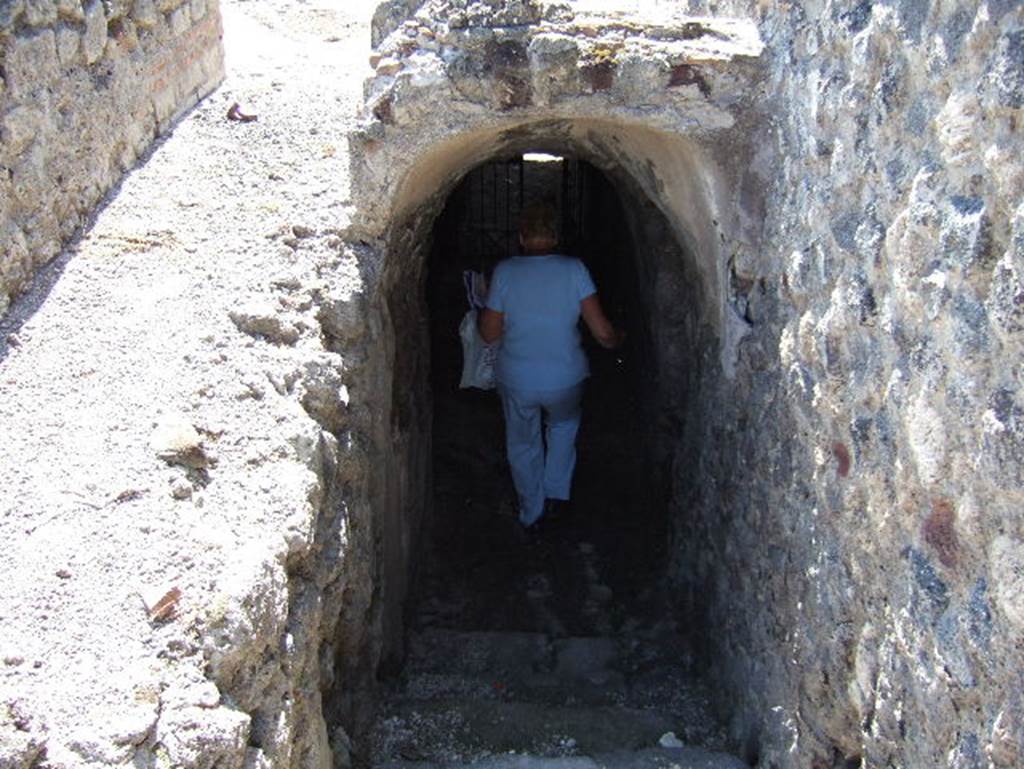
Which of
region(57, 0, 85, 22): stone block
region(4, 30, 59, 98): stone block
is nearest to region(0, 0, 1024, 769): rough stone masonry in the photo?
region(4, 30, 59, 98): stone block

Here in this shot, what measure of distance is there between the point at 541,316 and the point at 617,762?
2172mm

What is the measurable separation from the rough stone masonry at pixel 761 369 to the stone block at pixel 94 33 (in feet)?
2.55

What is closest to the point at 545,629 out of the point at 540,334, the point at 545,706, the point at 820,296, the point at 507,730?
the point at 545,706

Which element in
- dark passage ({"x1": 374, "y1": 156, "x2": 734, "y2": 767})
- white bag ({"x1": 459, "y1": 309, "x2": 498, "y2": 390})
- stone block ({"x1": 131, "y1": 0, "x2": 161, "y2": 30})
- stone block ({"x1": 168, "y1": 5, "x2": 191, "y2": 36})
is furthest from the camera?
white bag ({"x1": 459, "y1": 309, "x2": 498, "y2": 390})

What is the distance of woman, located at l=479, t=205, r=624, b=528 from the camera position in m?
5.15

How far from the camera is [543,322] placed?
206 inches

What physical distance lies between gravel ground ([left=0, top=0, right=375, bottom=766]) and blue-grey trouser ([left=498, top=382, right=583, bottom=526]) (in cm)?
161

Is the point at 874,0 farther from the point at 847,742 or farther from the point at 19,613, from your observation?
the point at 19,613

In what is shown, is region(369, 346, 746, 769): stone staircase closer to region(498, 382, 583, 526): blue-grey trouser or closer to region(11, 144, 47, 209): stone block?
region(498, 382, 583, 526): blue-grey trouser

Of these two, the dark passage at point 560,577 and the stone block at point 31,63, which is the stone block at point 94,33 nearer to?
the stone block at point 31,63

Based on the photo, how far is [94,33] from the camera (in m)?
4.14

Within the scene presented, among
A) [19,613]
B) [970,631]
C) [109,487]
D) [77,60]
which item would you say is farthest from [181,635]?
[77,60]

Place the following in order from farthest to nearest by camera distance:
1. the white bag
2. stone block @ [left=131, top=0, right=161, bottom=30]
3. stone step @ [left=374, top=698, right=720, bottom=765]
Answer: the white bag
stone block @ [left=131, top=0, right=161, bottom=30]
stone step @ [left=374, top=698, right=720, bottom=765]

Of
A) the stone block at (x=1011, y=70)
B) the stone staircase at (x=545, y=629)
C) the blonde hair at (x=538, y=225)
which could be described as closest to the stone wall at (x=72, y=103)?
the blonde hair at (x=538, y=225)
